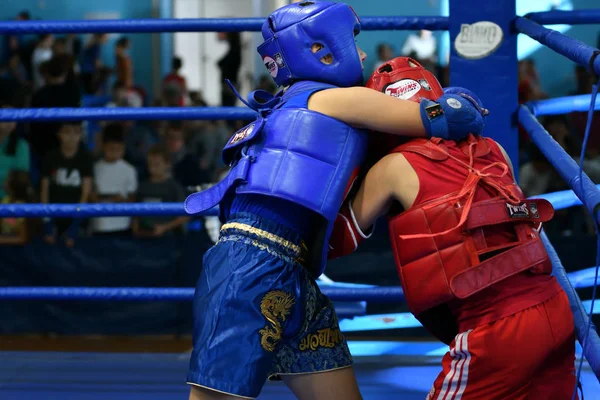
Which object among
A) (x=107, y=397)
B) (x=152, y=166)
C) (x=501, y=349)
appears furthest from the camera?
(x=152, y=166)

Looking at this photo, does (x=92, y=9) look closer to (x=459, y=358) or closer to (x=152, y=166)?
(x=152, y=166)

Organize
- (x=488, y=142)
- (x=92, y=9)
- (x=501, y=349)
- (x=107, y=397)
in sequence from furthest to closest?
(x=92, y=9) < (x=107, y=397) < (x=488, y=142) < (x=501, y=349)

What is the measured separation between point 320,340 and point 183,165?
4565 mm

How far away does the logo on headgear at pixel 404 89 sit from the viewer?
2051 millimetres

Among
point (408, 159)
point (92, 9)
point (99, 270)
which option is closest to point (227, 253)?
point (408, 159)

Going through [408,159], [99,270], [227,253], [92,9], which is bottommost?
[227,253]

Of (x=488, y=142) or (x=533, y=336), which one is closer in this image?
(x=533, y=336)

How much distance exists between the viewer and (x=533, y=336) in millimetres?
1820

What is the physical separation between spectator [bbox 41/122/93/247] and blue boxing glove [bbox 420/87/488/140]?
3885mm

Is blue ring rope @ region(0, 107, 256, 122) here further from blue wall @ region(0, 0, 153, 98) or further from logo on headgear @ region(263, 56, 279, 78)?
blue wall @ region(0, 0, 153, 98)

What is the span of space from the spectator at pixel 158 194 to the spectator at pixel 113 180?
0.38 ft

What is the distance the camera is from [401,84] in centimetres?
206

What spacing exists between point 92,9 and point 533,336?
9.95m

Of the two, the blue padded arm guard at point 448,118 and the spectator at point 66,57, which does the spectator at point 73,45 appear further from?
the blue padded arm guard at point 448,118
